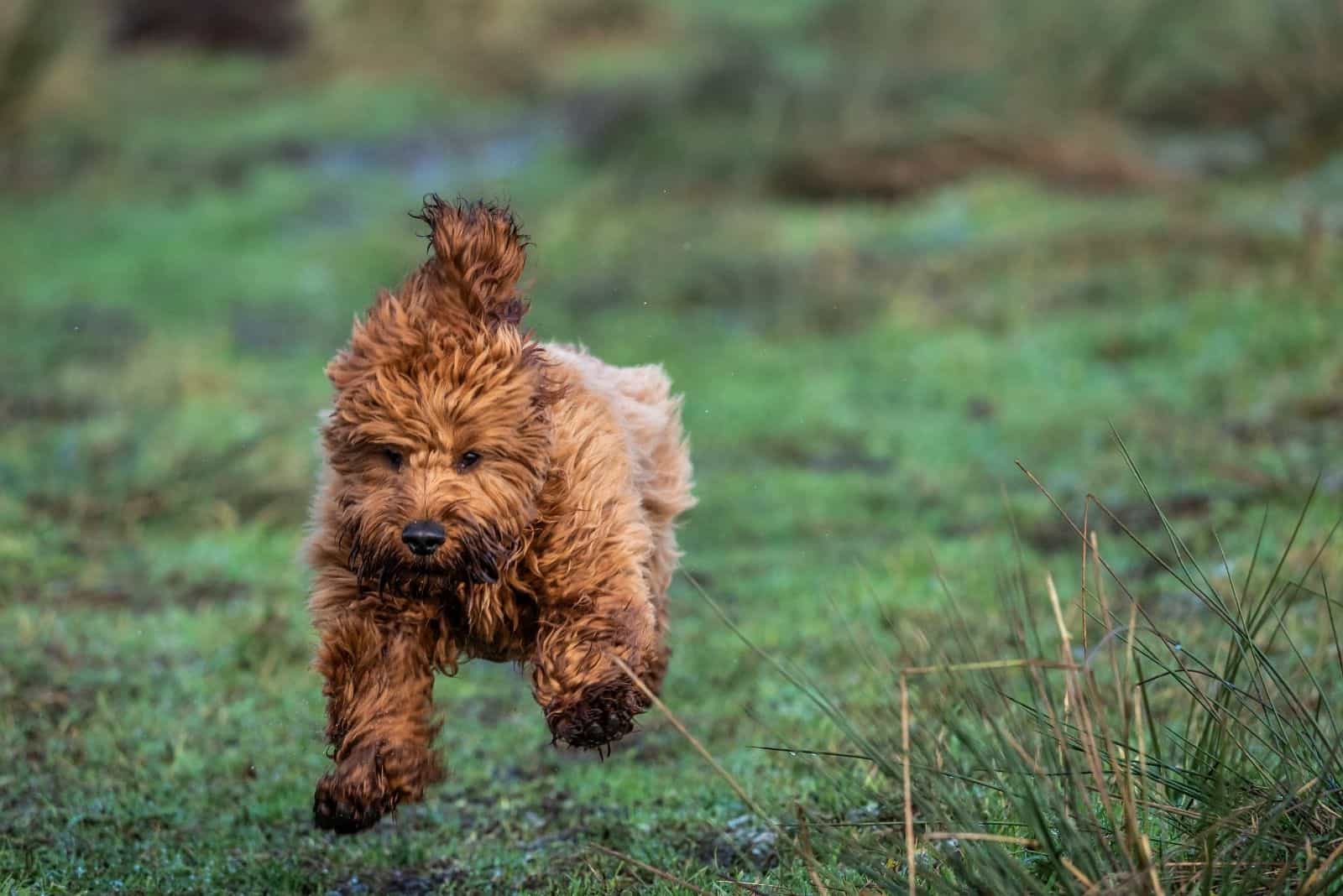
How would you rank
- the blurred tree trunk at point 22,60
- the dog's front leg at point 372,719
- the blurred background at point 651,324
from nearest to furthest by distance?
the dog's front leg at point 372,719 → the blurred background at point 651,324 → the blurred tree trunk at point 22,60

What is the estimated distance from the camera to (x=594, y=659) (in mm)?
5012

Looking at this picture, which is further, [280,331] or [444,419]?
[280,331]

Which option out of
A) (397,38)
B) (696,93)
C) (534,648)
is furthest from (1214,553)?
(397,38)

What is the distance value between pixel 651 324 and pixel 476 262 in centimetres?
1133

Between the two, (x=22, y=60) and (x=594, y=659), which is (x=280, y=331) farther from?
(x=594, y=659)

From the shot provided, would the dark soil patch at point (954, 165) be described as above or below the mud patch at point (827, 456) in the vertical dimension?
above

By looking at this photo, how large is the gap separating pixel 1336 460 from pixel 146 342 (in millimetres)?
10311

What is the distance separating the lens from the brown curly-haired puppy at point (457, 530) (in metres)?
4.86

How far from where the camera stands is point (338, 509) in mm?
5141

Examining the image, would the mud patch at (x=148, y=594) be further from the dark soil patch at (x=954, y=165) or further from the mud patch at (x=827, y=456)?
the dark soil patch at (x=954, y=165)

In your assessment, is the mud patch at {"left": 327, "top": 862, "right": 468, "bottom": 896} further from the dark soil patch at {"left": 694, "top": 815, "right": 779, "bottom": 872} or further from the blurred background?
Result: the dark soil patch at {"left": 694, "top": 815, "right": 779, "bottom": 872}

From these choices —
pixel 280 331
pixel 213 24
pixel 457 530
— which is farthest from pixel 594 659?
pixel 213 24

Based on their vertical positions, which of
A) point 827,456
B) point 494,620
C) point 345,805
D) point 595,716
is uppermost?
point 827,456

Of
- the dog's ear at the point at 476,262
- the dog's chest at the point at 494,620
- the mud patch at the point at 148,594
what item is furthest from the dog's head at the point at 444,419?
the mud patch at the point at 148,594
